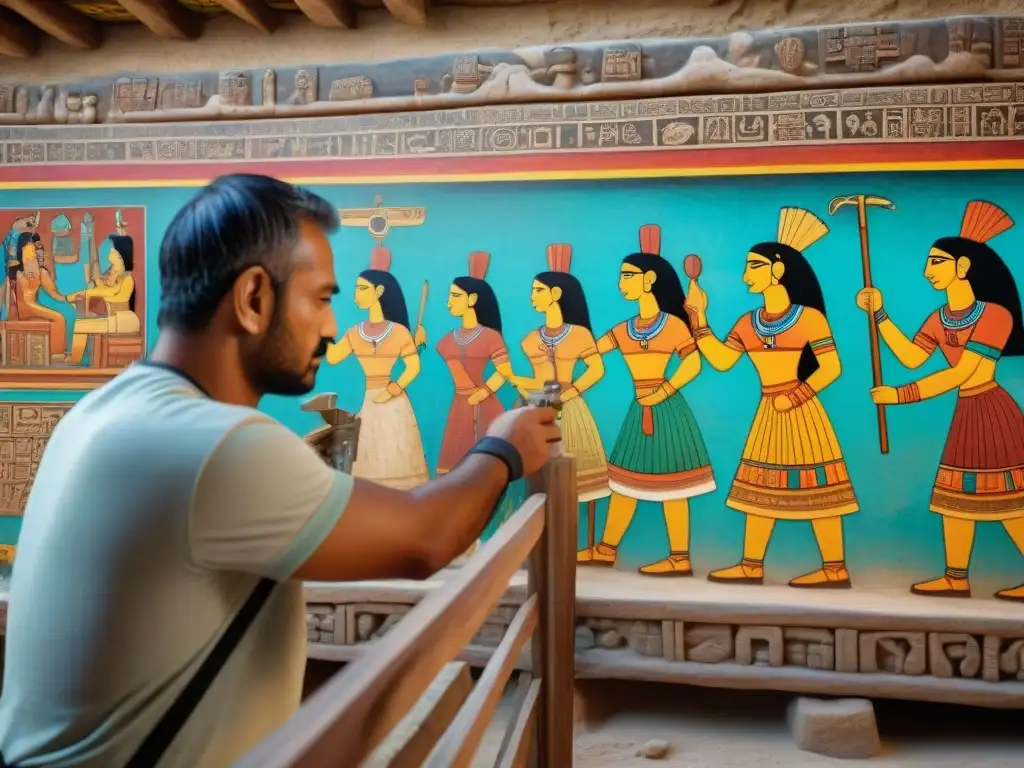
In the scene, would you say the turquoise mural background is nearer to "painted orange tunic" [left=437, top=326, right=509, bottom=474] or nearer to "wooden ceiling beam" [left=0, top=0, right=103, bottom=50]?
"painted orange tunic" [left=437, top=326, right=509, bottom=474]

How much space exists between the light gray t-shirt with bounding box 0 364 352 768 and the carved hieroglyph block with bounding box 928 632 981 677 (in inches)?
137

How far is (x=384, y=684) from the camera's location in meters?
0.93

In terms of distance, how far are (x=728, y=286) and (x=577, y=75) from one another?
1.41 meters

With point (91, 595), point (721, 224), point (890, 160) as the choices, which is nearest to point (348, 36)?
point (721, 224)

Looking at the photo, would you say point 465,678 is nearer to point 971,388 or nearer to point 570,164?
point 570,164

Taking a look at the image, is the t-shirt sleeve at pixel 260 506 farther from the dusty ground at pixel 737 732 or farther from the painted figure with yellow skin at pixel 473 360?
the painted figure with yellow skin at pixel 473 360

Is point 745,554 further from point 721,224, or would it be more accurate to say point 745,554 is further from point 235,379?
point 235,379

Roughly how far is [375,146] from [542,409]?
3.23 m

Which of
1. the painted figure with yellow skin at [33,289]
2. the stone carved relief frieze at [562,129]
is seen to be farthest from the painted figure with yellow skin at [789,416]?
the painted figure with yellow skin at [33,289]

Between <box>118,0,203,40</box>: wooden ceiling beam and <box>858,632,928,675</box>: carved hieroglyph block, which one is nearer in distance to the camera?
<box>858,632,928,675</box>: carved hieroglyph block

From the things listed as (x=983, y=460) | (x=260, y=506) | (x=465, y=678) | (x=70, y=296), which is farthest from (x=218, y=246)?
(x=70, y=296)

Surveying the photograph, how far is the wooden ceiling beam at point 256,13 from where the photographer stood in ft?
13.3

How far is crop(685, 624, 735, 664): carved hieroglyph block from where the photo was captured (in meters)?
3.56

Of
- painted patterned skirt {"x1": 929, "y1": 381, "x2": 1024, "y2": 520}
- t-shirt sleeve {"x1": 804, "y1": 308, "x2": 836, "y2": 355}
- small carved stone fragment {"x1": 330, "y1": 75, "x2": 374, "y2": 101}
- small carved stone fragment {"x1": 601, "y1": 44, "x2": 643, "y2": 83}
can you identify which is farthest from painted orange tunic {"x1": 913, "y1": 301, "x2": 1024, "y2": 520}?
small carved stone fragment {"x1": 330, "y1": 75, "x2": 374, "y2": 101}
